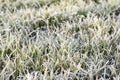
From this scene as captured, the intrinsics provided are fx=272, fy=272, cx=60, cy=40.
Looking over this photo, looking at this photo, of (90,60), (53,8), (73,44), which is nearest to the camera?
(90,60)

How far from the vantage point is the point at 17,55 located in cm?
209

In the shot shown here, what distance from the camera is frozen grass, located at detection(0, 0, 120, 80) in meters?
1.94

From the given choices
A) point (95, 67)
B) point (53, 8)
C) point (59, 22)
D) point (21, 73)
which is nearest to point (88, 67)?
point (95, 67)

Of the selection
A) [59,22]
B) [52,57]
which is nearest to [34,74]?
[52,57]

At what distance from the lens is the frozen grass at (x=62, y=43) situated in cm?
194

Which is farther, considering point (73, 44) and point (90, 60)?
point (73, 44)

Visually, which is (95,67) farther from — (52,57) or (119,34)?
(119,34)

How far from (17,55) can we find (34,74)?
0.78 ft

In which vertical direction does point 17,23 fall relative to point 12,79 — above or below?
above

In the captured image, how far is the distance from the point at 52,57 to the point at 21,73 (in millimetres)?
283

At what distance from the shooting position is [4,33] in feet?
8.38

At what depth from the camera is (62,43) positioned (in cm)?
221

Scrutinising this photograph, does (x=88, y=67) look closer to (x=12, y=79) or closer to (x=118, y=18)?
(x=12, y=79)

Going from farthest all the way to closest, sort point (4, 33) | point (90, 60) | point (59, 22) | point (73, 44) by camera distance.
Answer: point (59, 22) < point (4, 33) < point (73, 44) < point (90, 60)
